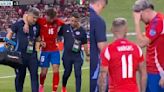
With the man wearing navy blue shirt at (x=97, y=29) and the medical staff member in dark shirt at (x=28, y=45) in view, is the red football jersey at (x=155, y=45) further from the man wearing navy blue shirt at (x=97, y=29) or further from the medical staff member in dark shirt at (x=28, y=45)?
the medical staff member in dark shirt at (x=28, y=45)

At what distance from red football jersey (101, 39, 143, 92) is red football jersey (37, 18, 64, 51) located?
232 inches

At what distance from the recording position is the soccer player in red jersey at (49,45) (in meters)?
12.3

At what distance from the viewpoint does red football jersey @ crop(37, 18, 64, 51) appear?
12344mm

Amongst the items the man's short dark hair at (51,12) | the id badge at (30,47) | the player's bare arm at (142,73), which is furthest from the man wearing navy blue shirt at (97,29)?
the man's short dark hair at (51,12)

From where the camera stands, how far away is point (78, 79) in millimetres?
12000

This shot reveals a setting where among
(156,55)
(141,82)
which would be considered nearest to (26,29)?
(156,55)

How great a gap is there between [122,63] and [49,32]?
19.9ft

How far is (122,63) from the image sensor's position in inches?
254

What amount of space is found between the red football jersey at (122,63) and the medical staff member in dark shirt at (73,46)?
548 centimetres

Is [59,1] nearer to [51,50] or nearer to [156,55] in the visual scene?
[51,50]

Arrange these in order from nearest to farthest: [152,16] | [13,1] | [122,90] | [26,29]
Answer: [122,90]
[152,16]
[26,29]
[13,1]

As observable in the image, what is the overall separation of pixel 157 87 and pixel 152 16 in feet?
3.13

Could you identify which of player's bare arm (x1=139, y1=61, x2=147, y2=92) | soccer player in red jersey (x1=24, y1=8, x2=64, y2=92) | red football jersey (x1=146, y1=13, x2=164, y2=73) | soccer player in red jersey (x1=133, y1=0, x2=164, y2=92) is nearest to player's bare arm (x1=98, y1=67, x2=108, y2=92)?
player's bare arm (x1=139, y1=61, x2=147, y2=92)

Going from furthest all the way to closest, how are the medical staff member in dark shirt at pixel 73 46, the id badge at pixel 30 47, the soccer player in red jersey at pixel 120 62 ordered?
the medical staff member in dark shirt at pixel 73 46
the id badge at pixel 30 47
the soccer player in red jersey at pixel 120 62
